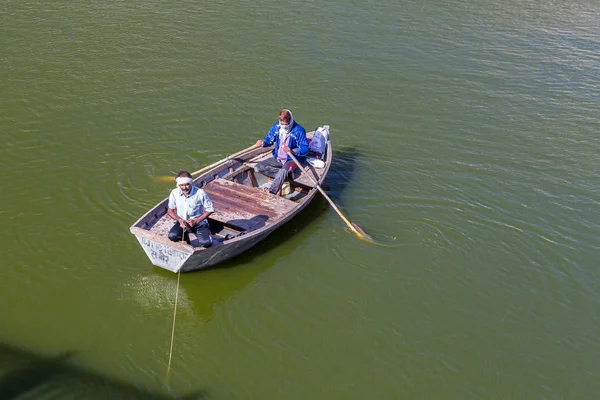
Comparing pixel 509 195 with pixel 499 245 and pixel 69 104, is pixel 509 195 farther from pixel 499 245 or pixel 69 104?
pixel 69 104

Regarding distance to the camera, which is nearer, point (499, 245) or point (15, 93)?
point (499, 245)

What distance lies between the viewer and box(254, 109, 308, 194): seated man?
550 inches

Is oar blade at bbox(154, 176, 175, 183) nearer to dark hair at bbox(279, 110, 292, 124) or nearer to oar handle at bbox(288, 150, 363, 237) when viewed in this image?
oar handle at bbox(288, 150, 363, 237)

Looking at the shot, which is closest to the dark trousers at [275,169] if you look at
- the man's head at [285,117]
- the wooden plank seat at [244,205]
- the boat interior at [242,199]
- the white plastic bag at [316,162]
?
the boat interior at [242,199]

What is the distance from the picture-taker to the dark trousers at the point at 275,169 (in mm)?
13961

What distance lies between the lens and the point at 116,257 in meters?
12.5

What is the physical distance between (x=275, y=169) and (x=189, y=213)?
11.4 feet

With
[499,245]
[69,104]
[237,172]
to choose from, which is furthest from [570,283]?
[69,104]

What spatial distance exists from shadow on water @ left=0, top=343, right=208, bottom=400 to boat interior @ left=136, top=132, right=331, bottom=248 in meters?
2.75

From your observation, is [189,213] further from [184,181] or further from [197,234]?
[184,181]

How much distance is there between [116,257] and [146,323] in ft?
6.37

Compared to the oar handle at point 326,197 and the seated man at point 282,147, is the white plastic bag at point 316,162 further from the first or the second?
the oar handle at point 326,197

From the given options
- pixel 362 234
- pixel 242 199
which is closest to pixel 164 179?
pixel 242 199

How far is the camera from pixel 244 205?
1320cm
